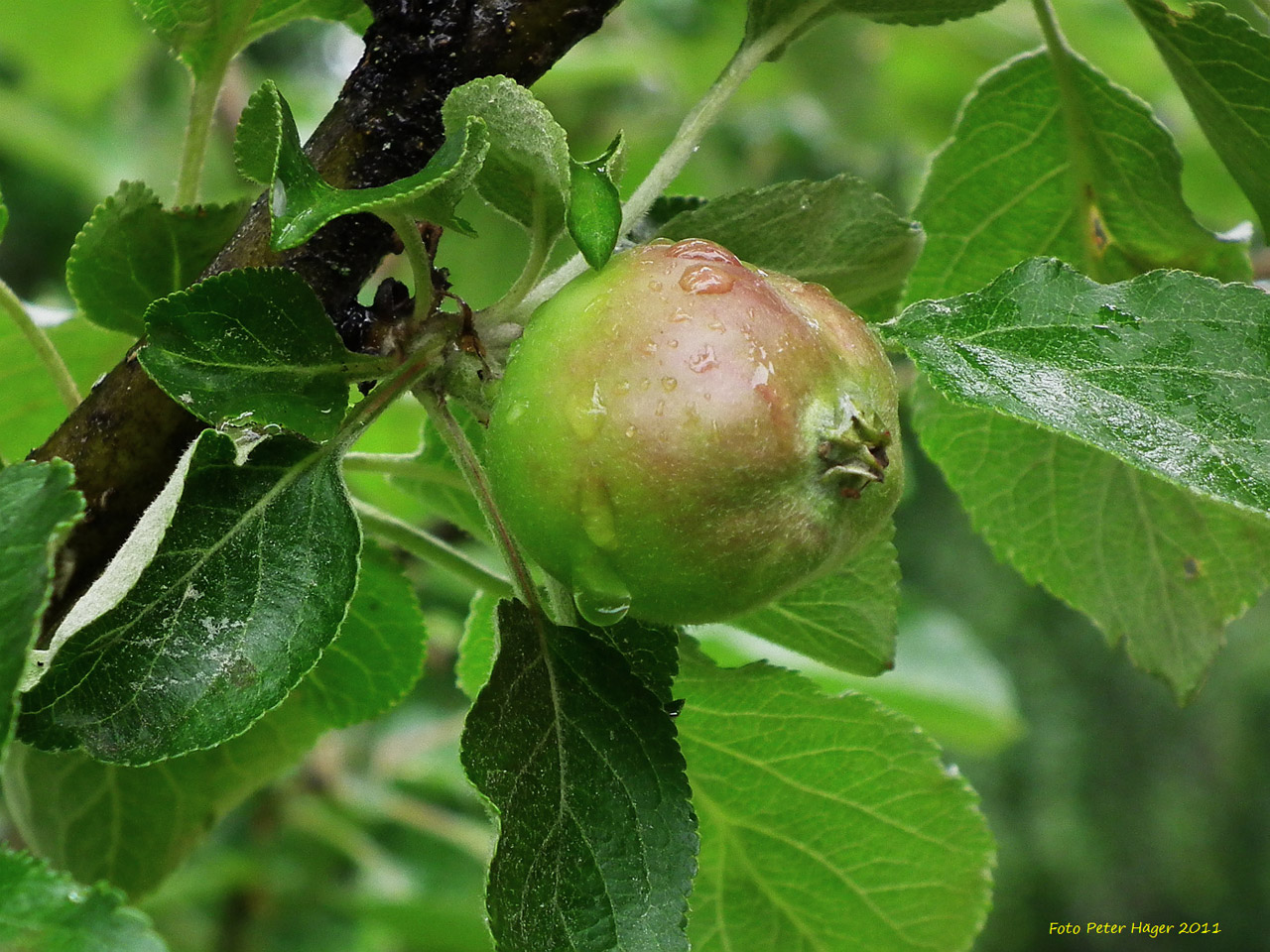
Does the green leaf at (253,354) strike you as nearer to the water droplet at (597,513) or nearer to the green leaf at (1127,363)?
the water droplet at (597,513)

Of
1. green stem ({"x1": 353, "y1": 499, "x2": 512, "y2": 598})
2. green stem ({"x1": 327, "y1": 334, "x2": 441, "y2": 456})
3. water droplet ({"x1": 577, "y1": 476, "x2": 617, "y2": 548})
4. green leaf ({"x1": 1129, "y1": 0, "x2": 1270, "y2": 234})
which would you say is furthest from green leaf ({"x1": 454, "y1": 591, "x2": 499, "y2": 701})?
green leaf ({"x1": 1129, "y1": 0, "x2": 1270, "y2": 234})

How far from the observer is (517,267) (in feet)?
3.93

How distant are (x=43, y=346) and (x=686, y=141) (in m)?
0.44

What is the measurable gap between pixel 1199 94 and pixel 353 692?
0.72 m

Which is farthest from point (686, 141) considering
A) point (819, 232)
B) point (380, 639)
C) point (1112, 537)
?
point (1112, 537)

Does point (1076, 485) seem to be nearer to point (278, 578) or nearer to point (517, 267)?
point (517, 267)

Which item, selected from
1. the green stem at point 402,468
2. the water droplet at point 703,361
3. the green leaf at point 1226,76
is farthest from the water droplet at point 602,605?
the green leaf at point 1226,76

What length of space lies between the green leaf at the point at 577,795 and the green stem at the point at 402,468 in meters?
0.23

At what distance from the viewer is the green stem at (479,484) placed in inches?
26.4

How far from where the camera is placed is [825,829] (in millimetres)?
946

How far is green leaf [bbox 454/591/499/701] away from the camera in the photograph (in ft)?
3.01

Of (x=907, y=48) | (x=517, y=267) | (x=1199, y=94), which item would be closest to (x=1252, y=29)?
(x=1199, y=94)

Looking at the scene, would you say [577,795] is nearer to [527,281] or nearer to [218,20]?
[527,281]

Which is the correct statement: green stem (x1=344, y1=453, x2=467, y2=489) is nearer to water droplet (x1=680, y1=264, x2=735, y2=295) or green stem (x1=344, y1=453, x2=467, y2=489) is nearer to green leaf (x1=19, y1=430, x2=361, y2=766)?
green leaf (x1=19, y1=430, x2=361, y2=766)
